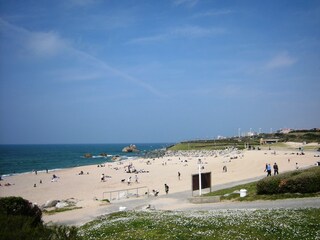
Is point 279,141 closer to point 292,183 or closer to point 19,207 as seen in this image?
point 292,183

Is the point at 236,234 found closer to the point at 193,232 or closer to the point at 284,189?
the point at 193,232

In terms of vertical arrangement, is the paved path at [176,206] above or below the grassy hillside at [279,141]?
below

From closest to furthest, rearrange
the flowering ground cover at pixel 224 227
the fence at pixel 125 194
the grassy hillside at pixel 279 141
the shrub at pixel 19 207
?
the flowering ground cover at pixel 224 227 < the shrub at pixel 19 207 < the fence at pixel 125 194 < the grassy hillside at pixel 279 141

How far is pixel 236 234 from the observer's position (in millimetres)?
11570

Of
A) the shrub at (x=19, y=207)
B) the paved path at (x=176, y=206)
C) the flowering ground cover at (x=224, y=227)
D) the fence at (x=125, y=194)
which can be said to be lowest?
the fence at (x=125, y=194)

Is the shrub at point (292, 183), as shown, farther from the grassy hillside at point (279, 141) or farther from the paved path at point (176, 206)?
the grassy hillside at point (279, 141)

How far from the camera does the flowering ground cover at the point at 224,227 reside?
452 inches

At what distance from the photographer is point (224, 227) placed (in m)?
12.8

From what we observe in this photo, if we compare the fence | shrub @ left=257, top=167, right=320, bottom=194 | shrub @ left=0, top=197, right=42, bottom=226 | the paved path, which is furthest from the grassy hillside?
shrub @ left=0, top=197, right=42, bottom=226

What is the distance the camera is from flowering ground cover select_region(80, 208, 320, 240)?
11.5 m

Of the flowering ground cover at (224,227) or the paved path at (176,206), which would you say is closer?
the flowering ground cover at (224,227)

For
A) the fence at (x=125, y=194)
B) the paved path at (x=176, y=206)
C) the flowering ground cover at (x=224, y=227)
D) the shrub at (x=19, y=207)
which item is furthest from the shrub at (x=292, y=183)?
the shrub at (x=19, y=207)

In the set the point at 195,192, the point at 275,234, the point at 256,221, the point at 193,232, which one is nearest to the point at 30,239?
the point at 193,232

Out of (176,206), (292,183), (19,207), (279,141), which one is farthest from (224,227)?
(279,141)
